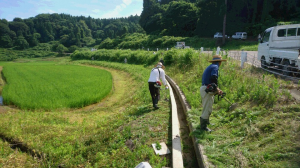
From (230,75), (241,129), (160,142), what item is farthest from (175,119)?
(230,75)

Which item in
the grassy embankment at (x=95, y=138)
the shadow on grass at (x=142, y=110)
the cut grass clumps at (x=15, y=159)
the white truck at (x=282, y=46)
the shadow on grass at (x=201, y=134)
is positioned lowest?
the cut grass clumps at (x=15, y=159)

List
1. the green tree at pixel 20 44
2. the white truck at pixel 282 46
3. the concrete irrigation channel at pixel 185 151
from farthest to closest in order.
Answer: the green tree at pixel 20 44 < the white truck at pixel 282 46 < the concrete irrigation channel at pixel 185 151

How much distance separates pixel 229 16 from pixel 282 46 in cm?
2813

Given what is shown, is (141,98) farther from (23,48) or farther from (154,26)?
(23,48)

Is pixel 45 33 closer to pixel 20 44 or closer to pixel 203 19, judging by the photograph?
pixel 20 44

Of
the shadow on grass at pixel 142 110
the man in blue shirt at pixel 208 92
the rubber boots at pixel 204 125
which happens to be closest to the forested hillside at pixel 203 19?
the shadow on grass at pixel 142 110

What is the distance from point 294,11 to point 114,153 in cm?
3544

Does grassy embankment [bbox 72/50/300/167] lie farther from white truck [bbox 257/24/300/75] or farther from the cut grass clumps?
the cut grass clumps

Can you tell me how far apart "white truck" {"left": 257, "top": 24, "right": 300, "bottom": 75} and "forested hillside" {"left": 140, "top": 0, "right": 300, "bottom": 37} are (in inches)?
745

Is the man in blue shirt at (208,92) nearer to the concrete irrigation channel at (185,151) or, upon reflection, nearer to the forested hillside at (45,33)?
the concrete irrigation channel at (185,151)

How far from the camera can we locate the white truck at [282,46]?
25.3 feet

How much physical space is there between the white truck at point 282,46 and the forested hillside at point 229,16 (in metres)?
18.9

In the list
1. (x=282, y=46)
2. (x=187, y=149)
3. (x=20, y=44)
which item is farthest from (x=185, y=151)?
(x=20, y=44)

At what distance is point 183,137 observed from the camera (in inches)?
190
